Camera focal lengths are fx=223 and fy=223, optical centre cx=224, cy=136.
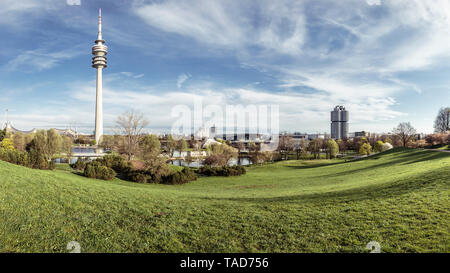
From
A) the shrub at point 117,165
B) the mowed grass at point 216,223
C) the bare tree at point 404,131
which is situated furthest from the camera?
the bare tree at point 404,131

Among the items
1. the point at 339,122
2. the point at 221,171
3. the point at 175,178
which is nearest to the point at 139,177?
the point at 175,178

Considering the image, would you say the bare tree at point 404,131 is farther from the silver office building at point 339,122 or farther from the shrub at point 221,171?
the silver office building at point 339,122

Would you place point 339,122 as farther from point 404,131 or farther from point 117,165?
point 117,165

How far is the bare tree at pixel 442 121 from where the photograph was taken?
6219 cm

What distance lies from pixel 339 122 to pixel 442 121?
121m

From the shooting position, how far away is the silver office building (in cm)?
17700

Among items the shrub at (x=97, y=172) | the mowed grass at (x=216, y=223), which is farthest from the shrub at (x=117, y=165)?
the mowed grass at (x=216, y=223)

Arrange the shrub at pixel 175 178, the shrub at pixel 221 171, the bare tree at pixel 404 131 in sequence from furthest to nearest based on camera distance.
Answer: the bare tree at pixel 404 131, the shrub at pixel 221 171, the shrub at pixel 175 178

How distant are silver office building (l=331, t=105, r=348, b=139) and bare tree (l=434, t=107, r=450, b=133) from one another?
115 meters

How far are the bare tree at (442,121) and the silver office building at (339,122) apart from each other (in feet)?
376

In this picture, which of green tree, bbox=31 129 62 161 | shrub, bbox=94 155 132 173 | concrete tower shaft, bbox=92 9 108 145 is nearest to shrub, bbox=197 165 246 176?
shrub, bbox=94 155 132 173

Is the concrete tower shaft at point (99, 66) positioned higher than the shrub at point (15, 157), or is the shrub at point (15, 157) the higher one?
the concrete tower shaft at point (99, 66)

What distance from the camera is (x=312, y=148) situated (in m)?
63.1
